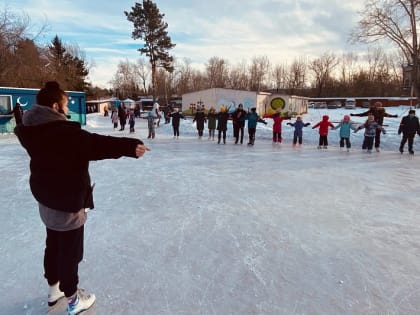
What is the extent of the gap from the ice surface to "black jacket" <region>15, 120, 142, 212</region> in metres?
Result: 0.84

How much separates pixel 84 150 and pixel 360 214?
355 cm

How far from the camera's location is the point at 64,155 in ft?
5.34

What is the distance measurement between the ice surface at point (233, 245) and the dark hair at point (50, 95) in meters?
1.36

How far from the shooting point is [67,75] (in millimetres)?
30281

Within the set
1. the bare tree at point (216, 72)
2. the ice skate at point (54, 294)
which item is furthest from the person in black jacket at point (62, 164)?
the bare tree at point (216, 72)

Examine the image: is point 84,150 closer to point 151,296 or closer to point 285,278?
point 151,296

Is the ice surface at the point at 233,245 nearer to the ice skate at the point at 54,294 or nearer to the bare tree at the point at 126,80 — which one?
the ice skate at the point at 54,294

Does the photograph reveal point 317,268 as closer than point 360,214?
Yes

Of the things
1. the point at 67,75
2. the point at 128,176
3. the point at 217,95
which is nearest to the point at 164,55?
the point at 67,75

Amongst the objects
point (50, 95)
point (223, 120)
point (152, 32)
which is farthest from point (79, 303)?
point (152, 32)

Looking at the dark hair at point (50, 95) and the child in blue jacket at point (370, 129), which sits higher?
the dark hair at point (50, 95)

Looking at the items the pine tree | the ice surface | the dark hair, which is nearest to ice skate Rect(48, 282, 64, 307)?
the ice surface

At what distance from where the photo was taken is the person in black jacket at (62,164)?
1.61m

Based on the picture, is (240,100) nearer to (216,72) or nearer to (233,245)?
(233,245)
